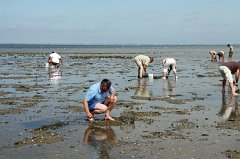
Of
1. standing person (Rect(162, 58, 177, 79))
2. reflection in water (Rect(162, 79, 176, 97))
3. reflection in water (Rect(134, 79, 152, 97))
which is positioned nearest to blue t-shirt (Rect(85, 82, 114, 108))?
reflection in water (Rect(134, 79, 152, 97))

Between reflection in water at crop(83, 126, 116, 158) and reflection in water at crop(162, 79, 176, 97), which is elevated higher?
reflection in water at crop(83, 126, 116, 158)

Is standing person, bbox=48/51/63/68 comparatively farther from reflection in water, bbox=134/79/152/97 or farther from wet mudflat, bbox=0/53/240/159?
wet mudflat, bbox=0/53/240/159

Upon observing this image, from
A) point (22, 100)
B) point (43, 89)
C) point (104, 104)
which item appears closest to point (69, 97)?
point (22, 100)


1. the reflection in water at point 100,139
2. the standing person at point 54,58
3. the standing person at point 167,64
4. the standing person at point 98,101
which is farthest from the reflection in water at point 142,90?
the standing person at point 54,58

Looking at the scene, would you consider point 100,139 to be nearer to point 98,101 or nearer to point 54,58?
point 98,101

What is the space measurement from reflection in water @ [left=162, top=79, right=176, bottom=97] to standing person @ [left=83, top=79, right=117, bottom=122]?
5.98 metres

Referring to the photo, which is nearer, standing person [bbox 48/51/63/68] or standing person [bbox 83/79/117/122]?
standing person [bbox 83/79/117/122]

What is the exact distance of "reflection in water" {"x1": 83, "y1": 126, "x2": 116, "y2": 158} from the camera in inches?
327

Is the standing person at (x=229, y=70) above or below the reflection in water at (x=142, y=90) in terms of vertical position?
above

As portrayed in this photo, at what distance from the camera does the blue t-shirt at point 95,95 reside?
11.0 metres

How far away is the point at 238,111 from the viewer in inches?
510

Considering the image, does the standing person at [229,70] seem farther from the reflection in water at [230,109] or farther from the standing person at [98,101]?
the standing person at [98,101]

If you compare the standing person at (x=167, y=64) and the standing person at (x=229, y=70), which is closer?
the standing person at (x=229, y=70)

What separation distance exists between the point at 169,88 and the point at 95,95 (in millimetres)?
8846
